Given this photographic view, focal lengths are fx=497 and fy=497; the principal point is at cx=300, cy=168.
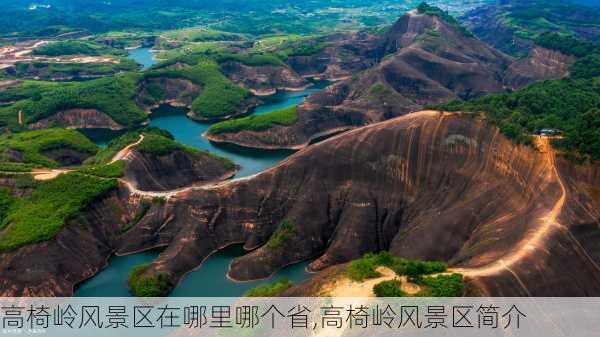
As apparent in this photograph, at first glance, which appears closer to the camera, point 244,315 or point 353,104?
point 244,315

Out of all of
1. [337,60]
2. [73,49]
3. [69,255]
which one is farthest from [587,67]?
[73,49]

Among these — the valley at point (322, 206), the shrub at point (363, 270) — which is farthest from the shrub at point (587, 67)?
the shrub at point (363, 270)

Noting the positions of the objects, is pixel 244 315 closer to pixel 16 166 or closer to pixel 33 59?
pixel 16 166

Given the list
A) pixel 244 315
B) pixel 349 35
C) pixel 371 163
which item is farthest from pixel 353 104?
pixel 349 35

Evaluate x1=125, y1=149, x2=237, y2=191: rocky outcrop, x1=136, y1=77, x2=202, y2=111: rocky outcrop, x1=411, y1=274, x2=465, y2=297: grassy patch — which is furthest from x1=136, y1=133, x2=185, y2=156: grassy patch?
x1=136, y1=77, x2=202, y2=111: rocky outcrop

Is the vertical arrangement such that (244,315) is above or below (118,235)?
above

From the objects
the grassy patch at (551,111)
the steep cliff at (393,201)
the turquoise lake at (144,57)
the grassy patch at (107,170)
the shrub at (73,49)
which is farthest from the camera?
the shrub at (73,49)

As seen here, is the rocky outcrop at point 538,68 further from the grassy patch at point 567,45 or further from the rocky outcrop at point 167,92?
the rocky outcrop at point 167,92
